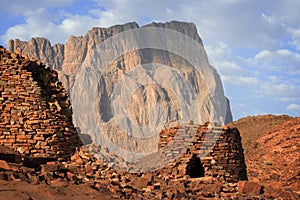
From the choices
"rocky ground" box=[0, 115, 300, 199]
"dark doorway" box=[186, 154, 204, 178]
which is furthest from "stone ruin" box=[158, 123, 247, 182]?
"rocky ground" box=[0, 115, 300, 199]

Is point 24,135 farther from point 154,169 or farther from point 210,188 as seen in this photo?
point 210,188

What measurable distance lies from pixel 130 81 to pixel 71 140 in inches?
2958

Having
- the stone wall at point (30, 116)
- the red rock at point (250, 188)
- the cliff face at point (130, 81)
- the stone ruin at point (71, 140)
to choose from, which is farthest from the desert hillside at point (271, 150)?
the cliff face at point (130, 81)

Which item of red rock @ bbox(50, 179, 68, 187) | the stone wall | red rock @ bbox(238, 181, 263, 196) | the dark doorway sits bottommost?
red rock @ bbox(238, 181, 263, 196)

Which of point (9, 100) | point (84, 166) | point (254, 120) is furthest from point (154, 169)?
point (254, 120)

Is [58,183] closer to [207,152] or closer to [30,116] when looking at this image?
[30,116]

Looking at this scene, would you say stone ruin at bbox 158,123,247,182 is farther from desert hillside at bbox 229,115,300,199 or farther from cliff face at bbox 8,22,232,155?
cliff face at bbox 8,22,232,155

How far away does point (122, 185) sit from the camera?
980 centimetres

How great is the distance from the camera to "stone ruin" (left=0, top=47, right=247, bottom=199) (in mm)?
11805

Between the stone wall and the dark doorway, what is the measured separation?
10.9ft

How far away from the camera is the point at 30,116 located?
12766 mm

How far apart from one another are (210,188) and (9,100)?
5.88 metres

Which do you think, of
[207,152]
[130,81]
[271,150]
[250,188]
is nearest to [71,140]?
[207,152]

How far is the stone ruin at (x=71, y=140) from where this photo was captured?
11805mm
